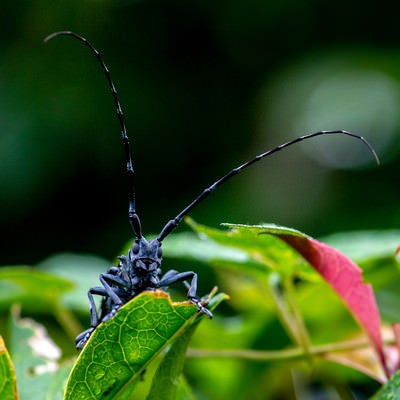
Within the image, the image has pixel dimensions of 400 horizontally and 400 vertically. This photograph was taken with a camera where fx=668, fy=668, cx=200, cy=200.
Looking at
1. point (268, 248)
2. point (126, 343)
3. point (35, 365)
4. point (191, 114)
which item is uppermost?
point (126, 343)

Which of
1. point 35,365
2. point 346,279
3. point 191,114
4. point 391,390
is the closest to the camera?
point 391,390

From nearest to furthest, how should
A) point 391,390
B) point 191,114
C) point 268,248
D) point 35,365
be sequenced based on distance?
point 391,390 < point 35,365 < point 268,248 < point 191,114

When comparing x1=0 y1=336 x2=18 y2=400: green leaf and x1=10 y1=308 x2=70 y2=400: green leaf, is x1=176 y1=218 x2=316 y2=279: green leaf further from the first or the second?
x1=0 y1=336 x2=18 y2=400: green leaf

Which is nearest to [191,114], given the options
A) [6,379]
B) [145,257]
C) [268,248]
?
[268,248]

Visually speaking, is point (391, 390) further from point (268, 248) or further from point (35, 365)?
point (35, 365)

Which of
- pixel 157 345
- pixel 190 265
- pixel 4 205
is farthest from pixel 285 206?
pixel 157 345

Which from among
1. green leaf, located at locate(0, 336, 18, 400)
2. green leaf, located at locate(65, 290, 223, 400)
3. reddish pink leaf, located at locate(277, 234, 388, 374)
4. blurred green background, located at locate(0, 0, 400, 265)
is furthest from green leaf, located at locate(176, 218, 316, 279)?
blurred green background, located at locate(0, 0, 400, 265)
